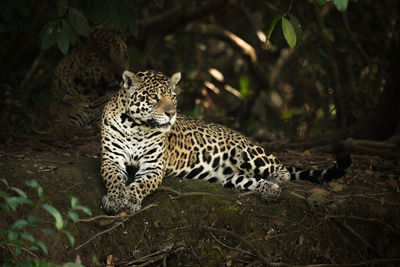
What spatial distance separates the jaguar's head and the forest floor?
2.48 ft

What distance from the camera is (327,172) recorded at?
21.9 feet

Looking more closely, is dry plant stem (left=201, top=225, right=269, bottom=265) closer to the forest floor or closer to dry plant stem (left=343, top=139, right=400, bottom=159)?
the forest floor

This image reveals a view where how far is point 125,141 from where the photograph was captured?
630cm

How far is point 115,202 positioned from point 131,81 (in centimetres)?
144

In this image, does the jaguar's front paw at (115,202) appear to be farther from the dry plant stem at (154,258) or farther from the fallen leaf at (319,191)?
the fallen leaf at (319,191)

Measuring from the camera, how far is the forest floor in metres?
5.28

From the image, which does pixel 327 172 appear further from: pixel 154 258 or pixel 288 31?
pixel 154 258

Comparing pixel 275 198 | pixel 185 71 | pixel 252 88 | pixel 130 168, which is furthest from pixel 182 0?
pixel 275 198

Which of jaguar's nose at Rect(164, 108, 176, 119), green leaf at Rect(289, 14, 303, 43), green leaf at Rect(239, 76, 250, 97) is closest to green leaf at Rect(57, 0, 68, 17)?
jaguar's nose at Rect(164, 108, 176, 119)

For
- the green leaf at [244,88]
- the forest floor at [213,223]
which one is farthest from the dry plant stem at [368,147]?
the green leaf at [244,88]

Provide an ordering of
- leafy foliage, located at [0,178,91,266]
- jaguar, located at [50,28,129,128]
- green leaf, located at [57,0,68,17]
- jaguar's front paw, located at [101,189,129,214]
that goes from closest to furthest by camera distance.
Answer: leafy foliage, located at [0,178,91,266]
jaguar's front paw, located at [101,189,129,214]
green leaf, located at [57,0,68,17]
jaguar, located at [50,28,129,128]

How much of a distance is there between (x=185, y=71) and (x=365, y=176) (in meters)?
6.97

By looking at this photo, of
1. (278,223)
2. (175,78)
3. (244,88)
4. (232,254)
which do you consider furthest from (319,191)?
(244,88)

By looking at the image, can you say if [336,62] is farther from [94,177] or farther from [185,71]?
[94,177]
